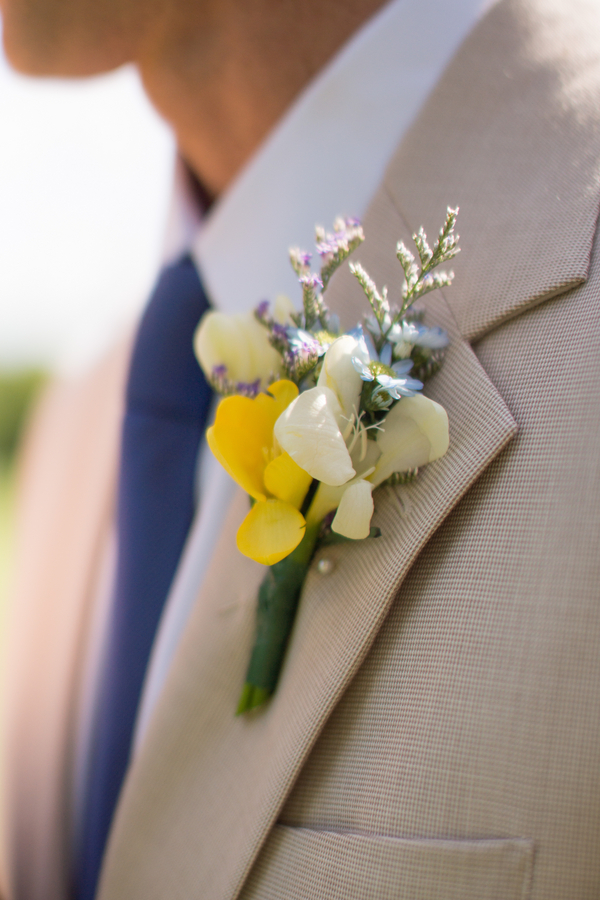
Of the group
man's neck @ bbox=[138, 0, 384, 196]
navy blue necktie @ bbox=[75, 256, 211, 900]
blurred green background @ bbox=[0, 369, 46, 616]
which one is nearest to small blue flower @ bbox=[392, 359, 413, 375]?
navy blue necktie @ bbox=[75, 256, 211, 900]

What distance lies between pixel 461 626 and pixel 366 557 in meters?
0.10

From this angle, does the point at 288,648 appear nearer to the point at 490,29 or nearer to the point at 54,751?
the point at 54,751

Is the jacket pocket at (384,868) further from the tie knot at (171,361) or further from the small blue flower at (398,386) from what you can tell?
the tie knot at (171,361)

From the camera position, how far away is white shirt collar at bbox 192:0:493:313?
0.67 m

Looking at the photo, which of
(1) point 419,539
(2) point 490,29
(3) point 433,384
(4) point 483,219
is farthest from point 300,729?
(2) point 490,29

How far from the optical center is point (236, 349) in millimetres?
535

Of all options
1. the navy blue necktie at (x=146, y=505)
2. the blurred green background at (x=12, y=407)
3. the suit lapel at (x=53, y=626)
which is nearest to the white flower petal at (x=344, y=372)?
the navy blue necktie at (x=146, y=505)

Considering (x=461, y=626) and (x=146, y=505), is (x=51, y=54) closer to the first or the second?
(x=146, y=505)

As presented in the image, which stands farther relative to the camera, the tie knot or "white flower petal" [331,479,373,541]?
the tie knot

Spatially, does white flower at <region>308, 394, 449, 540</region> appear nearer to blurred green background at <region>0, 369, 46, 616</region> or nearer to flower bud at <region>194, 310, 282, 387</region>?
flower bud at <region>194, 310, 282, 387</region>

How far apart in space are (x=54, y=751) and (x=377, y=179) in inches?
36.5

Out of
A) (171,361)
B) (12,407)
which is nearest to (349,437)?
(171,361)

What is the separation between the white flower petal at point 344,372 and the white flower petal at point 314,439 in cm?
3

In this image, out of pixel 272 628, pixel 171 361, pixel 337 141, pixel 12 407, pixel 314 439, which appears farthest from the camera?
pixel 12 407
